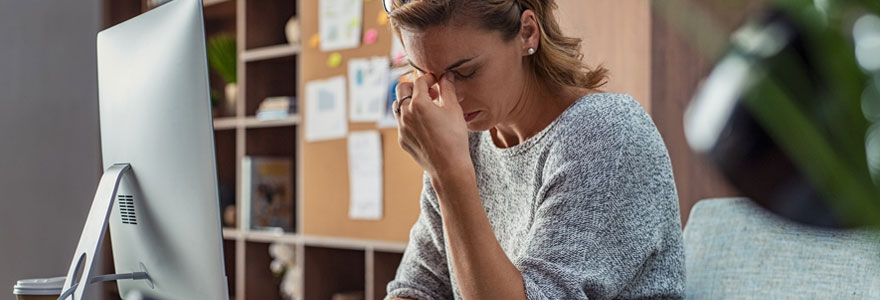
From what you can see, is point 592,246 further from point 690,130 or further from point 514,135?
point 690,130

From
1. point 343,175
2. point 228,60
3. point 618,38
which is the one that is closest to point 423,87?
point 618,38

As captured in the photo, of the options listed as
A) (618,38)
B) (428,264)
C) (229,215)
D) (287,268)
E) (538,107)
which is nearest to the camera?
(538,107)

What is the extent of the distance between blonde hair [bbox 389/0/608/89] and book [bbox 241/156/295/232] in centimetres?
239

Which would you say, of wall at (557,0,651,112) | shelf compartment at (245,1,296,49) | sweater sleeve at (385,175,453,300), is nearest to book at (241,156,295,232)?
shelf compartment at (245,1,296,49)

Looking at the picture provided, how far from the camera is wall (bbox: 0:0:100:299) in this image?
1.88 meters

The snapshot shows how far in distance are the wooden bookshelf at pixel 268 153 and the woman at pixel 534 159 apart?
1.88m

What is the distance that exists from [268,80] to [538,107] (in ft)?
Result: 8.61

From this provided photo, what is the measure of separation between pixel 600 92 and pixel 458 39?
266 mm

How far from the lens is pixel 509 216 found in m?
1.43

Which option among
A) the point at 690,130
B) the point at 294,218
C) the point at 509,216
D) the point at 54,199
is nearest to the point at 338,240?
the point at 294,218

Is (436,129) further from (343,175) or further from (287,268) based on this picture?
(287,268)

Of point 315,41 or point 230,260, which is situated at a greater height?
point 315,41

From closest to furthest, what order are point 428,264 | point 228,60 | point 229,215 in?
point 428,264 < point 229,215 < point 228,60

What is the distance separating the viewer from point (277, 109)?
11.8ft
